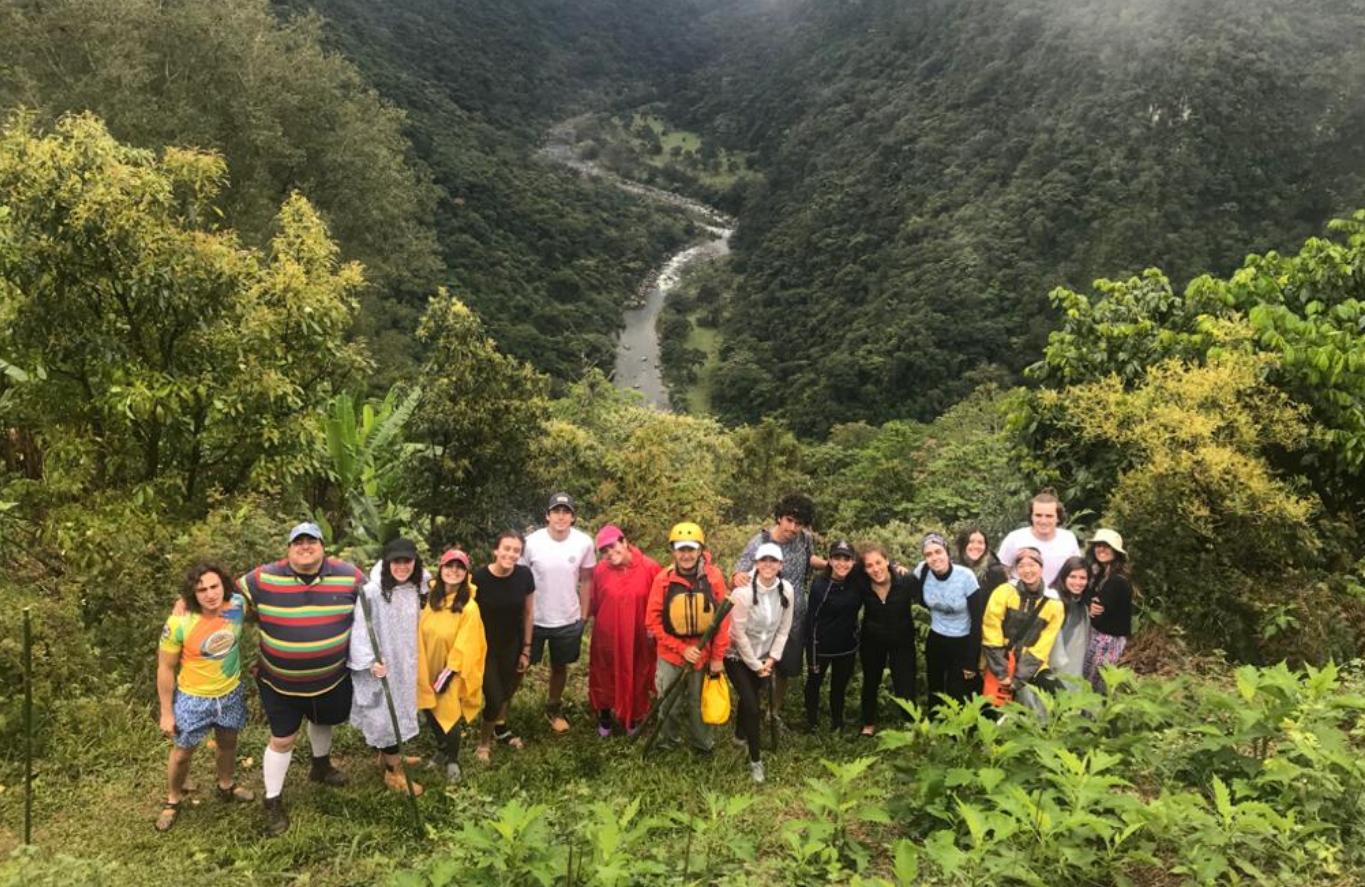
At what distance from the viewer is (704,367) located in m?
67.0

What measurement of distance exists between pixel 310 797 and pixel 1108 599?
452 cm

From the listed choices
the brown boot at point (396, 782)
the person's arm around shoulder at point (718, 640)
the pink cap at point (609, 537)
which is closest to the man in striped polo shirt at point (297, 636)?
the brown boot at point (396, 782)

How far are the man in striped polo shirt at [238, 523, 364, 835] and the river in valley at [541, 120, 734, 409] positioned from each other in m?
41.7

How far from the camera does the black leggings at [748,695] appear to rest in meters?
4.52

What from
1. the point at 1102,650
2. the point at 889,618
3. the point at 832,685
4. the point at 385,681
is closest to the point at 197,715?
the point at 385,681

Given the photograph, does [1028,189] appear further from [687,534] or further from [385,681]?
[385,681]

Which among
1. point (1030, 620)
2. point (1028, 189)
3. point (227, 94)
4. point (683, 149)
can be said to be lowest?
point (1030, 620)

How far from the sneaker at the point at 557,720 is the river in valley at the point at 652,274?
133 feet

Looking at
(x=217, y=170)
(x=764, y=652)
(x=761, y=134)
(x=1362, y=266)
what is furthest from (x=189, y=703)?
(x=761, y=134)

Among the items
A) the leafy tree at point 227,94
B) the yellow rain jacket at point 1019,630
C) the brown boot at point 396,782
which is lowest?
the brown boot at point 396,782

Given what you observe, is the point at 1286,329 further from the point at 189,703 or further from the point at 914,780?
the point at 189,703

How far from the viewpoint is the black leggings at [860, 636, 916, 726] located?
16.0 feet

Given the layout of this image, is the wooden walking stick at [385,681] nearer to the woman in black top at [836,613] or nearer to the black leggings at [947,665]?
the woman in black top at [836,613]

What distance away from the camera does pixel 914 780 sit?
3.62 meters
